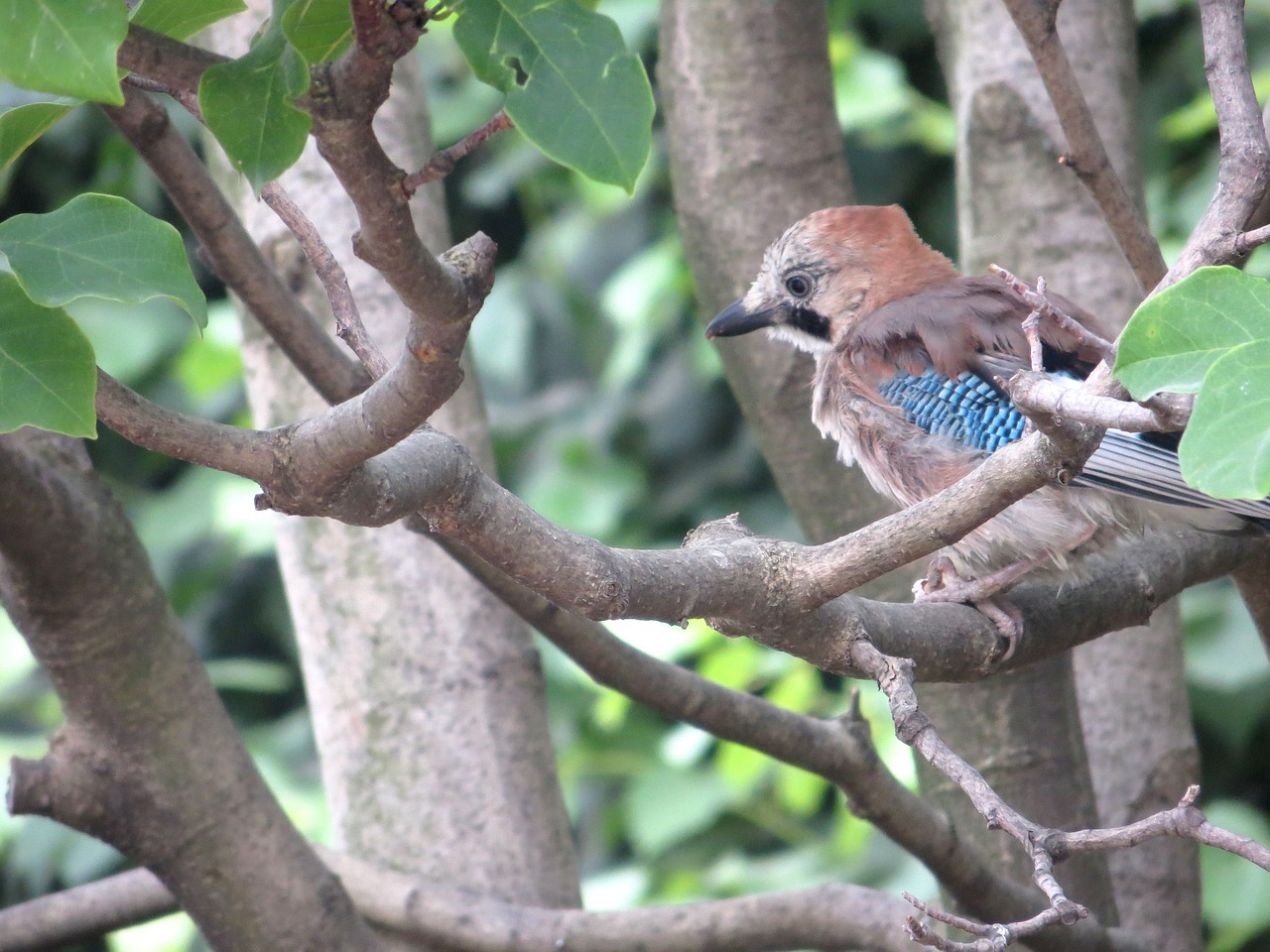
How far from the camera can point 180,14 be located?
0.95m

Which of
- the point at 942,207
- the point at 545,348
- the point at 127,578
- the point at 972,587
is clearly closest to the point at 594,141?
the point at 127,578

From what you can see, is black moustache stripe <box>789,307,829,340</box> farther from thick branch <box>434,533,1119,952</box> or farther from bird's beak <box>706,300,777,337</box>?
thick branch <box>434,533,1119,952</box>

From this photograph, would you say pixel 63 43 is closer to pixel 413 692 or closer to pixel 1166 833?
pixel 1166 833

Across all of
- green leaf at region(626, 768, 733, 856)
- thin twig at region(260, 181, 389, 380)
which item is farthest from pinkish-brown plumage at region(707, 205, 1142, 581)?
green leaf at region(626, 768, 733, 856)

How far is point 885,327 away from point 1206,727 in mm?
2176

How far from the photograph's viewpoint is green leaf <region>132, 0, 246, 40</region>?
94cm

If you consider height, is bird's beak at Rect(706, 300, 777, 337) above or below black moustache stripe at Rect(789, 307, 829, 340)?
above

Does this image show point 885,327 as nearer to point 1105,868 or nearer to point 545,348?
point 1105,868

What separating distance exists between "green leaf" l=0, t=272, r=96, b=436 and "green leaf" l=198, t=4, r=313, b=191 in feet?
0.60

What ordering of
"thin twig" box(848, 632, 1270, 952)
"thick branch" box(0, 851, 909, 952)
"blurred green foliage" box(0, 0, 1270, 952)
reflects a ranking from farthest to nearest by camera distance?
"blurred green foliage" box(0, 0, 1270, 952) < "thick branch" box(0, 851, 909, 952) < "thin twig" box(848, 632, 1270, 952)

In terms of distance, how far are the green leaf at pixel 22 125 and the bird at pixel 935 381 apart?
51.1 inches

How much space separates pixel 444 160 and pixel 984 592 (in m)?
1.30

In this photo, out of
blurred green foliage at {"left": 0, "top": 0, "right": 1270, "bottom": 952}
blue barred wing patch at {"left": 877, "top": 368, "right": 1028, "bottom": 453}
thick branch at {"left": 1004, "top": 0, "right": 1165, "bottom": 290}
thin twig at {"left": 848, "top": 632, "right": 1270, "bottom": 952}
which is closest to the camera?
thin twig at {"left": 848, "top": 632, "right": 1270, "bottom": 952}

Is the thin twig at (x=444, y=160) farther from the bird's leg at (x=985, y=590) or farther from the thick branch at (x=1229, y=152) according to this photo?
the bird's leg at (x=985, y=590)
